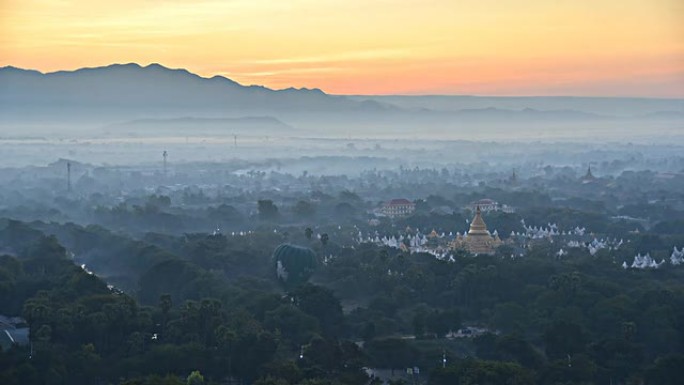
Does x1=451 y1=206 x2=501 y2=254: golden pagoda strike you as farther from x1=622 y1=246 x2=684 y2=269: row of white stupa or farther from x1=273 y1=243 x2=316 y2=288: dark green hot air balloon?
x1=273 y1=243 x2=316 y2=288: dark green hot air balloon

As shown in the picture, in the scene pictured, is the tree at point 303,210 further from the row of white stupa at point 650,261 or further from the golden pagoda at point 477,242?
the row of white stupa at point 650,261

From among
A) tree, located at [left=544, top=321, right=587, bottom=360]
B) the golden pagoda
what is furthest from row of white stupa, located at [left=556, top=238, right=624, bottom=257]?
tree, located at [left=544, top=321, right=587, bottom=360]

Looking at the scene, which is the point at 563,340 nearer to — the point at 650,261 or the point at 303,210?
the point at 650,261

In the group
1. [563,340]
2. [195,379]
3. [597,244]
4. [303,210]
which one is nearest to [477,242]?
[597,244]

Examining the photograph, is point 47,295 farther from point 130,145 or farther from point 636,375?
point 130,145

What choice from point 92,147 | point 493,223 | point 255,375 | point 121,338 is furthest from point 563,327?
point 92,147

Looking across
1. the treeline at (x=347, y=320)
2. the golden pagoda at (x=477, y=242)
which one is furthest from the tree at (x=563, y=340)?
the golden pagoda at (x=477, y=242)
